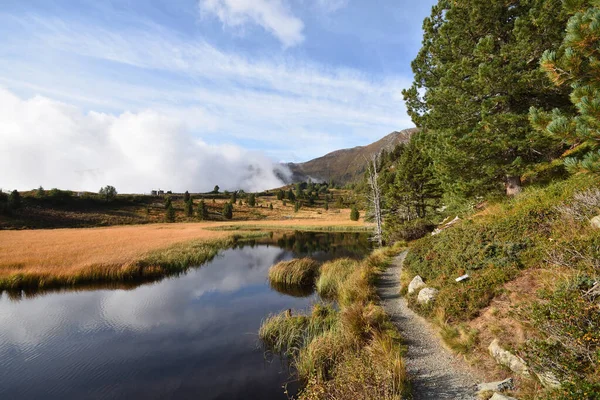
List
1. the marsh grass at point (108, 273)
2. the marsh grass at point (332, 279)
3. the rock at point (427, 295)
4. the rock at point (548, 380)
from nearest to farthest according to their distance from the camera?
the rock at point (548, 380)
the rock at point (427, 295)
the marsh grass at point (332, 279)
the marsh grass at point (108, 273)

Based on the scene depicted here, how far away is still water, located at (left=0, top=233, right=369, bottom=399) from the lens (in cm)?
958

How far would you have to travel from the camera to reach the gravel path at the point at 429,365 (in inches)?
246

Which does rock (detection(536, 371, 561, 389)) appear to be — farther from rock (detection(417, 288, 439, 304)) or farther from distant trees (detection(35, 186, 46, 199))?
distant trees (detection(35, 186, 46, 199))

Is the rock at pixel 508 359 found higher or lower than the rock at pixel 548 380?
lower

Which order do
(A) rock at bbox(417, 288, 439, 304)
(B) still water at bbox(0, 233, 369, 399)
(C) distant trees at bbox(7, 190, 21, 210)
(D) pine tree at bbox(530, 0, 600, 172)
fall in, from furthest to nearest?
1. (C) distant trees at bbox(7, 190, 21, 210)
2. (A) rock at bbox(417, 288, 439, 304)
3. (B) still water at bbox(0, 233, 369, 399)
4. (D) pine tree at bbox(530, 0, 600, 172)

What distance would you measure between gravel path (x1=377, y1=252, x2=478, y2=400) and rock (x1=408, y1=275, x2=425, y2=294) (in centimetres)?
117

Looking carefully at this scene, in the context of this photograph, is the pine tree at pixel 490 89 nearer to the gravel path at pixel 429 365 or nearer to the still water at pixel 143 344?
the gravel path at pixel 429 365

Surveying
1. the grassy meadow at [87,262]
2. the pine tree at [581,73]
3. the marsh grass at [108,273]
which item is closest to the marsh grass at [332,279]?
the pine tree at [581,73]

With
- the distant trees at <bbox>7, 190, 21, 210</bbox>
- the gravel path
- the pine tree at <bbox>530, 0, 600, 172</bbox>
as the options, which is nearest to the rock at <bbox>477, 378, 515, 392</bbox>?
the gravel path

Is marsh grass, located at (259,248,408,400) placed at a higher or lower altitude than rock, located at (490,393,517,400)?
lower

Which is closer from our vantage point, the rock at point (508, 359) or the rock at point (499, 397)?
the rock at point (499, 397)

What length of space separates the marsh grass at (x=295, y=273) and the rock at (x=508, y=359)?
14975mm

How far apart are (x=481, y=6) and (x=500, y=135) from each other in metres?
6.71

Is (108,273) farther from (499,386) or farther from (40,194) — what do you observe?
(40,194)
